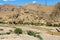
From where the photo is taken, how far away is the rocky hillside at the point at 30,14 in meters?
112

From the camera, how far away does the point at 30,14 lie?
4572 inches

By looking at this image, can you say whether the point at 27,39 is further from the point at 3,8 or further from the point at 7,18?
the point at 3,8

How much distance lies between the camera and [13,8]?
433 ft

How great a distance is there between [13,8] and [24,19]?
2159 centimetres

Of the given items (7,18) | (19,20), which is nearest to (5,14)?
(7,18)

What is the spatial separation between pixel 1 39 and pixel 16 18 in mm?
90253

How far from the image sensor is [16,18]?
113750mm

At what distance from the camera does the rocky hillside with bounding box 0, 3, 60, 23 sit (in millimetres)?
111863

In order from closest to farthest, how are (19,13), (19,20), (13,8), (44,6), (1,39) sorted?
1. (1,39)
2. (19,20)
3. (19,13)
4. (13,8)
5. (44,6)

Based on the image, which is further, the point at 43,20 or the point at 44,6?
the point at 44,6

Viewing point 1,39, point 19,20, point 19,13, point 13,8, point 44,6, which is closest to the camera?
point 1,39

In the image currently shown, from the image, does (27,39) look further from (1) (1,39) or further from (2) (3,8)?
(2) (3,8)

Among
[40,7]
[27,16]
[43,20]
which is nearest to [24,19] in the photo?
[27,16]

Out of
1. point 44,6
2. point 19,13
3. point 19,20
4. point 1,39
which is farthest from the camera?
point 44,6
